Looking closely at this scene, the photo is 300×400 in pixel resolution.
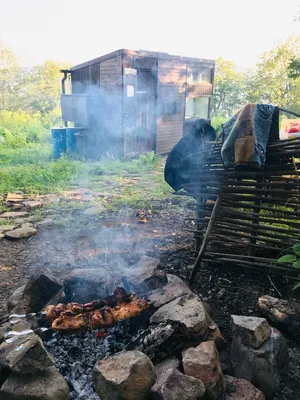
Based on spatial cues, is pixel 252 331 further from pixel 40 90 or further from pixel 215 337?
pixel 40 90

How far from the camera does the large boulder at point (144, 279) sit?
3229mm

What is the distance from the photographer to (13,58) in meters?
22.6

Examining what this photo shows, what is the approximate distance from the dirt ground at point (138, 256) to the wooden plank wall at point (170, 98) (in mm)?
7732

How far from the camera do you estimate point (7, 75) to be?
74.3 ft

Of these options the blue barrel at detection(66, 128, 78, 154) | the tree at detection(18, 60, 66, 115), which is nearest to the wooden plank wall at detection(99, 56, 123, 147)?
the blue barrel at detection(66, 128, 78, 154)

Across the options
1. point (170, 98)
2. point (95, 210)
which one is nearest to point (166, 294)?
point (95, 210)

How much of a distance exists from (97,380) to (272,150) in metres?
2.72

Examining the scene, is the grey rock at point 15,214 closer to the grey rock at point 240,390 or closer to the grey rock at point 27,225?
the grey rock at point 27,225

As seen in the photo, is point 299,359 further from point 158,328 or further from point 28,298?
point 28,298

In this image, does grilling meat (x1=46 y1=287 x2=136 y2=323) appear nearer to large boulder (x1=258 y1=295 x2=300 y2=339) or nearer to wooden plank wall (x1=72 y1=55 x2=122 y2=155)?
large boulder (x1=258 y1=295 x2=300 y2=339)

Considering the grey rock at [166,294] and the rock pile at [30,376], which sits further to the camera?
the grey rock at [166,294]

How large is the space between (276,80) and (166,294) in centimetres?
2209

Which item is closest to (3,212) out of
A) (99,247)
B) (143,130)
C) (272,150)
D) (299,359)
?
(99,247)

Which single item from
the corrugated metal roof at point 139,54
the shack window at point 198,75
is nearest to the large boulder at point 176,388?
the corrugated metal roof at point 139,54
